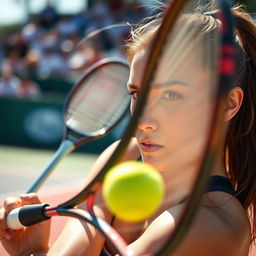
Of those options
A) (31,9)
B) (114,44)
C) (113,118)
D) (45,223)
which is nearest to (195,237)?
(45,223)

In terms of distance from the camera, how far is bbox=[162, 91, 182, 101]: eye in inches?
47.4

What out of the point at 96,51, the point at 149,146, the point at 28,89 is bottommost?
the point at 28,89

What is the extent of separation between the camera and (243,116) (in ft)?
4.81

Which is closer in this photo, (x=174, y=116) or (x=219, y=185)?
(x=174, y=116)

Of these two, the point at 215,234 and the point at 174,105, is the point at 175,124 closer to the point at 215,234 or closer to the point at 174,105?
the point at 174,105

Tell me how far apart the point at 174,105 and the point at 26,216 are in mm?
549

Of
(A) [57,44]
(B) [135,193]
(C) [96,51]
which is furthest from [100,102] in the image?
(A) [57,44]

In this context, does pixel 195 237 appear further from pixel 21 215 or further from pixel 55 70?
pixel 55 70

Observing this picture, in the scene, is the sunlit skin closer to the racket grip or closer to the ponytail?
the ponytail

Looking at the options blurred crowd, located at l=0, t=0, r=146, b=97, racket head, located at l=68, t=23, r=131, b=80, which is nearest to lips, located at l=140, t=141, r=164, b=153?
blurred crowd, located at l=0, t=0, r=146, b=97

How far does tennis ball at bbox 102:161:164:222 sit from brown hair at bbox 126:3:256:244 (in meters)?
0.47

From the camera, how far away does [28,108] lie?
319 inches

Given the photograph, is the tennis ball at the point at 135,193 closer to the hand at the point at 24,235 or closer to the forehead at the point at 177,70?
the forehead at the point at 177,70

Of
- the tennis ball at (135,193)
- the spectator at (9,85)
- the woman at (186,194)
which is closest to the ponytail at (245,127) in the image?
the woman at (186,194)
